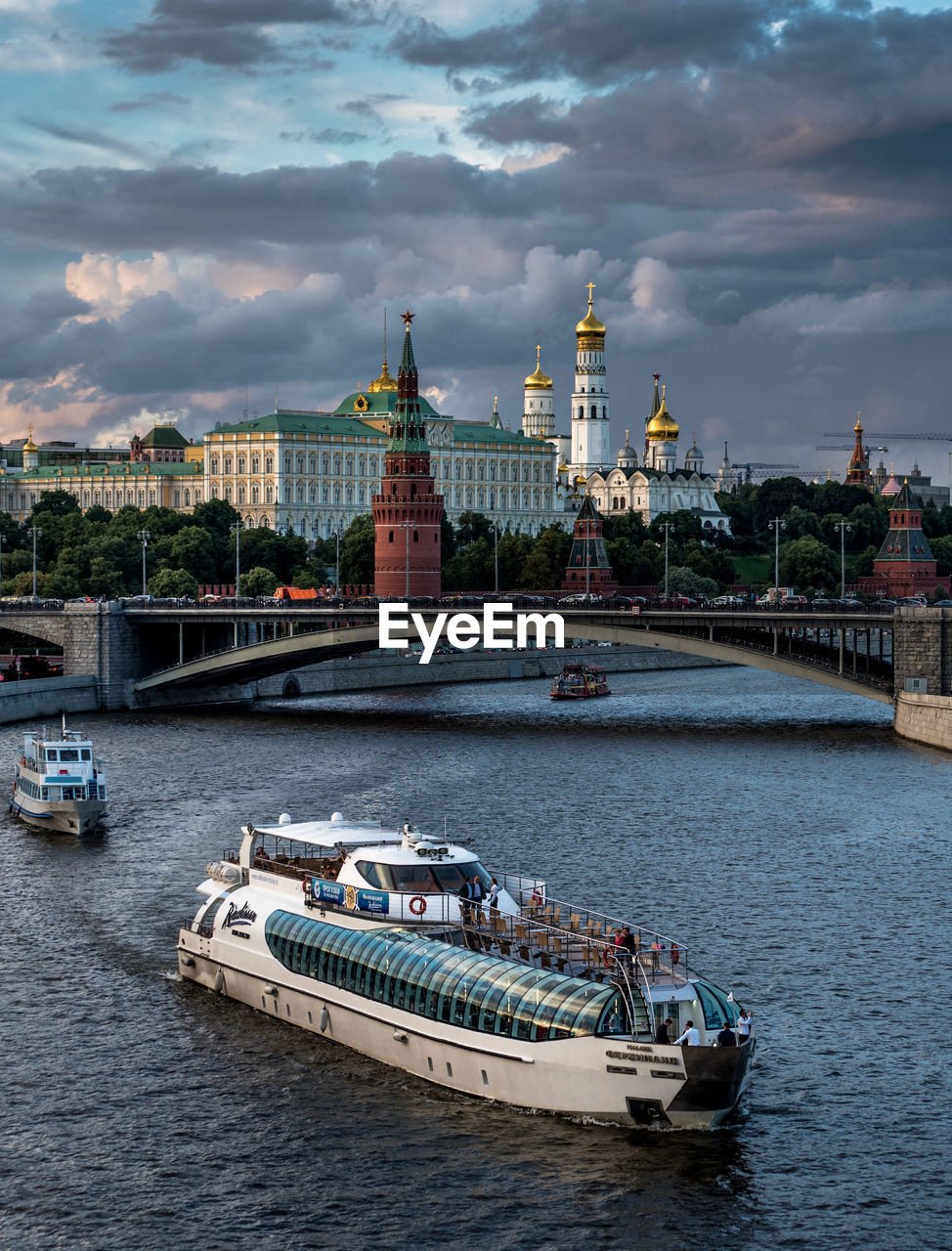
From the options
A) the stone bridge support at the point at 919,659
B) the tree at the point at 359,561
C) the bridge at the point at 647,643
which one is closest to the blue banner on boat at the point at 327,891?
the stone bridge support at the point at 919,659

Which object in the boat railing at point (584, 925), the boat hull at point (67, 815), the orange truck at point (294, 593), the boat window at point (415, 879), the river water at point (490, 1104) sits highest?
the orange truck at point (294, 593)

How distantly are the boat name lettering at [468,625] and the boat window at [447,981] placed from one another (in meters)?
49.5

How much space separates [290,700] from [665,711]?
18747 millimetres

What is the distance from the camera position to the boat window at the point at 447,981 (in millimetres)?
27531

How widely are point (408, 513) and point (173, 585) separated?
59.4 ft

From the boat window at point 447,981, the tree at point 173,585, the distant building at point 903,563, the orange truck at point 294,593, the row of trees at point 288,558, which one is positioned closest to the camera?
the boat window at point 447,981

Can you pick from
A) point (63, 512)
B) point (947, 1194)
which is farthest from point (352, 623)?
point (63, 512)

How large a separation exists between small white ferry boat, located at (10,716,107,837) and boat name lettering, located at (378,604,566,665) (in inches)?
1195

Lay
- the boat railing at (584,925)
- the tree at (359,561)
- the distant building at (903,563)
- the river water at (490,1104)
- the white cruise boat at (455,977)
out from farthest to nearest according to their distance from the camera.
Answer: the distant building at (903,563) < the tree at (359,561) < the boat railing at (584,925) < the white cruise boat at (455,977) < the river water at (490,1104)

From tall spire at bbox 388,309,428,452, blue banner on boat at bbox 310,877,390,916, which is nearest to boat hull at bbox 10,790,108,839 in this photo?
blue banner on boat at bbox 310,877,390,916

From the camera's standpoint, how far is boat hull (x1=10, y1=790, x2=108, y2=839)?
50.7 meters

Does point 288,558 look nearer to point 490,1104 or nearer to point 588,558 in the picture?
point 588,558

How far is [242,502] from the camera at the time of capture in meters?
199

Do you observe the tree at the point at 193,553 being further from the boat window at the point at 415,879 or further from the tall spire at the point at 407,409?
the boat window at the point at 415,879
